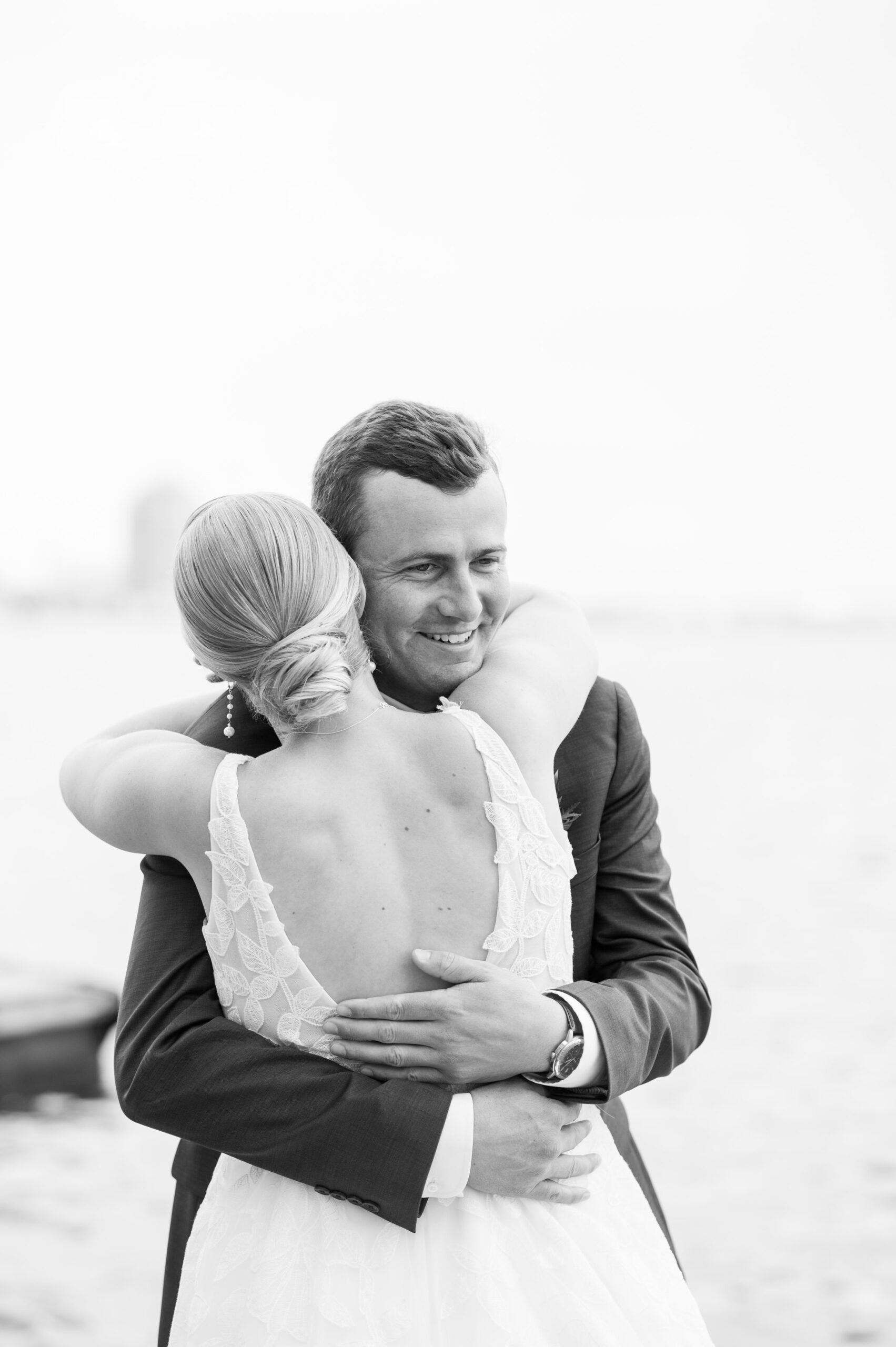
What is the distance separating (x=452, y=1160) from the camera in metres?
1.80

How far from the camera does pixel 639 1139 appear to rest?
10141 millimetres

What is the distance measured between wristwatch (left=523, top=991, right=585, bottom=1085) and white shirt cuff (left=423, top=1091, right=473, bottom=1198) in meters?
0.12

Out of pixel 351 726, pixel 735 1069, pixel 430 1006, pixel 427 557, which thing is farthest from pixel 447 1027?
pixel 735 1069

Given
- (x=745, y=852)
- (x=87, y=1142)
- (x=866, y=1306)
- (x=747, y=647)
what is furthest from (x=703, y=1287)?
(x=747, y=647)

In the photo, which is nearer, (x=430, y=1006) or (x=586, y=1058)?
(x=430, y=1006)

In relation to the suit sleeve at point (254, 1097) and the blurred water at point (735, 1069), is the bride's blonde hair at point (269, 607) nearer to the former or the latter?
the suit sleeve at point (254, 1097)

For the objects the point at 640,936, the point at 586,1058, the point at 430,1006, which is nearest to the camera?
the point at 430,1006

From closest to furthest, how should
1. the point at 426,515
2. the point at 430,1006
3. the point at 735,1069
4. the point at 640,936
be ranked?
the point at 430,1006
the point at 426,515
the point at 640,936
the point at 735,1069

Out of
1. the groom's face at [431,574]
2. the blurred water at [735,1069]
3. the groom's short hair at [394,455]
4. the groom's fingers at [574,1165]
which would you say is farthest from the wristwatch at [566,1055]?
the blurred water at [735,1069]

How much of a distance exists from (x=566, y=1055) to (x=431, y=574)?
0.75 meters

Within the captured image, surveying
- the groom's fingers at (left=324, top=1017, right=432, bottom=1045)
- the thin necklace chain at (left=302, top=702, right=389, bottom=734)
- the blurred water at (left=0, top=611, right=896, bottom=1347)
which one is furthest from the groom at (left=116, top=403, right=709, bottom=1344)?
the blurred water at (left=0, top=611, right=896, bottom=1347)

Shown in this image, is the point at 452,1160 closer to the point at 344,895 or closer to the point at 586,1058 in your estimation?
the point at 586,1058

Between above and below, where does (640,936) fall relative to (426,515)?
below

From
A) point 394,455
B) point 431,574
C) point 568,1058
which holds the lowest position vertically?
point 568,1058
